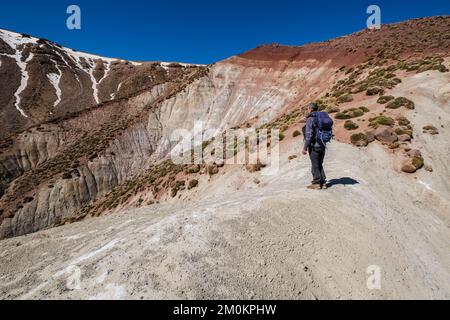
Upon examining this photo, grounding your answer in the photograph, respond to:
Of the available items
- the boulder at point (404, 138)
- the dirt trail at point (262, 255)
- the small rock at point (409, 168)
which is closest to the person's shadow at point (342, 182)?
the dirt trail at point (262, 255)

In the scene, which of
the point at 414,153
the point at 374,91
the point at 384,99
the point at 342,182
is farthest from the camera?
the point at 374,91

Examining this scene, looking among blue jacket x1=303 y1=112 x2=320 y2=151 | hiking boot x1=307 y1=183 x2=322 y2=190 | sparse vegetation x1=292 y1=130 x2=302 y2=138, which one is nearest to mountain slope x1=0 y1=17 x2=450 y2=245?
sparse vegetation x1=292 y1=130 x2=302 y2=138

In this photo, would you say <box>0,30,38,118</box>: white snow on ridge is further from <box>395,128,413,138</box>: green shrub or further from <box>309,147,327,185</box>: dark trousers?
<box>309,147,327,185</box>: dark trousers

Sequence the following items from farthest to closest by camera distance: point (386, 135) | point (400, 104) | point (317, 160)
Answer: point (400, 104) < point (386, 135) < point (317, 160)

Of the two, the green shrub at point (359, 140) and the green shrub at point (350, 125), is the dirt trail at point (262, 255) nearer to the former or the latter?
the green shrub at point (359, 140)

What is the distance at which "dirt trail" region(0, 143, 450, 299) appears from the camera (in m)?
5.23

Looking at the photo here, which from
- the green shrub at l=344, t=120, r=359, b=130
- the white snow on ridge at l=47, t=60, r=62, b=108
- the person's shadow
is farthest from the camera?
the white snow on ridge at l=47, t=60, r=62, b=108

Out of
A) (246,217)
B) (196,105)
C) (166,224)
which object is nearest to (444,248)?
(246,217)

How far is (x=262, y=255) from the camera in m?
6.06

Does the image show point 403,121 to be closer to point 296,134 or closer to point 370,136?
point 370,136

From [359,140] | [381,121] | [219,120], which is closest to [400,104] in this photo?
[381,121]

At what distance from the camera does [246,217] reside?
7309mm
